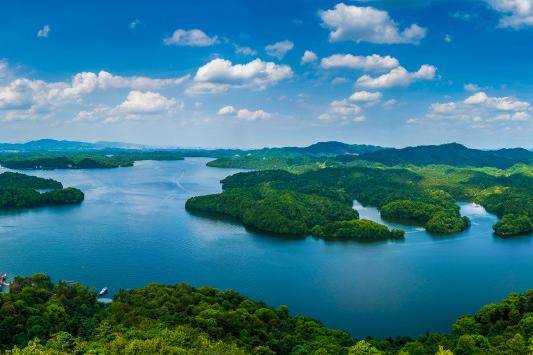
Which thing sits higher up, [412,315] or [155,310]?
[155,310]

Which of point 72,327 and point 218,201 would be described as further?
point 218,201

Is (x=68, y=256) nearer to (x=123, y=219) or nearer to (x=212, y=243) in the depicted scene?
(x=212, y=243)

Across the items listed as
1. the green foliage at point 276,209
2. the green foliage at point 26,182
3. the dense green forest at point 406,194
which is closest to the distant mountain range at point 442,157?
the dense green forest at point 406,194

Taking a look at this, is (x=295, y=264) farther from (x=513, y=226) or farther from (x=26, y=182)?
(x=26, y=182)

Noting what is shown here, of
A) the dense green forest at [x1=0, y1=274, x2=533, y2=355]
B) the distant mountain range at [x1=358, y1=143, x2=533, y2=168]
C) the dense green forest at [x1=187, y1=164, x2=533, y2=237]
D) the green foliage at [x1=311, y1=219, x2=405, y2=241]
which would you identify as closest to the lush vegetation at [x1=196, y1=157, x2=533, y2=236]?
the dense green forest at [x1=187, y1=164, x2=533, y2=237]

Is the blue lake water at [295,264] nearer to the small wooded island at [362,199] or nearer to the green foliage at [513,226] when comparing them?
the green foliage at [513,226]

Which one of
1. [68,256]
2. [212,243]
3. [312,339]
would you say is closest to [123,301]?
[312,339]

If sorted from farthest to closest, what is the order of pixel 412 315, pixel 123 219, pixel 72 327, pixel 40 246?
pixel 123 219
pixel 40 246
pixel 412 315
pixel 72 327
